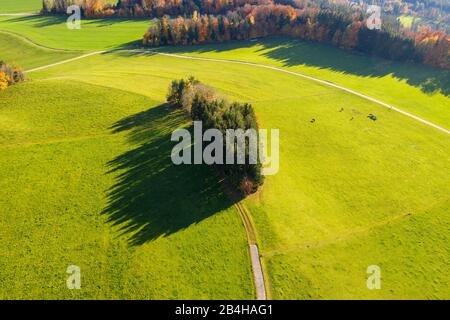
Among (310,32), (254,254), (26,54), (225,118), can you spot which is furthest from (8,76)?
(310,32)

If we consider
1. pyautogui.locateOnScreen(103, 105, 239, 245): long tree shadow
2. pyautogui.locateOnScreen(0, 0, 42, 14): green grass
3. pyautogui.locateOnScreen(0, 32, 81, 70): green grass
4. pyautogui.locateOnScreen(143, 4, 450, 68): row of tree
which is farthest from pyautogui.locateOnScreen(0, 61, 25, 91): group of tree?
pyautogui.locateOnScreen(0, 0, 42, 14): green grass

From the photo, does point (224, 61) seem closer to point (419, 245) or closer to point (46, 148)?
point (46, 148)

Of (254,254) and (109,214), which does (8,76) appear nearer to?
(109,214)
